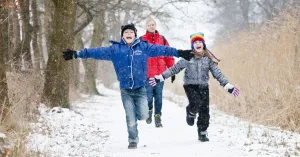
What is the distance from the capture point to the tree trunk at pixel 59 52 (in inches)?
375

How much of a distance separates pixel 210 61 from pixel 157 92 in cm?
217

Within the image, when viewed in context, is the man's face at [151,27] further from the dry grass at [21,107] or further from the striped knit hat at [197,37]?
the dry grass at [21,107]

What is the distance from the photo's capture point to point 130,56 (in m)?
6.26

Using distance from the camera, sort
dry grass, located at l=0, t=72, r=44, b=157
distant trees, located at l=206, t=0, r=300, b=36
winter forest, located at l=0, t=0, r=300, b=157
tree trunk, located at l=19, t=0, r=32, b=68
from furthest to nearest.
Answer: distant trees, located at l=206, t=0, r=300, b=36 → tree trunk, located at l=19, t=0, r=32, b=68 → winter forest, located at l=0, t=0, r=300, b=157 → dry grass, located at l=0, t=72, r=44, b=157

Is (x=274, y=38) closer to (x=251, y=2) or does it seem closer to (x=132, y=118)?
(x=132, y=118)

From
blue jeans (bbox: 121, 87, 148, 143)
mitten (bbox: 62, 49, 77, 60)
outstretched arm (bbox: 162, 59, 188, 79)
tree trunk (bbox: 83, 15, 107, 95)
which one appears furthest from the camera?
tree trunk (bbox: 83, 15, 107, 95)

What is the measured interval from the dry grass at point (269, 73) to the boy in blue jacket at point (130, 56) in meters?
2.96

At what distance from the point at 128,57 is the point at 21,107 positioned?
8.02 ft

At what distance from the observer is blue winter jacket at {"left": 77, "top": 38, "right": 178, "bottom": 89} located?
6262 mm

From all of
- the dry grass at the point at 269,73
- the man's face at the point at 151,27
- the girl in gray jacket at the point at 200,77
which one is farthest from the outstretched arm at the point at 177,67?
the dry grass at the point at 269,73

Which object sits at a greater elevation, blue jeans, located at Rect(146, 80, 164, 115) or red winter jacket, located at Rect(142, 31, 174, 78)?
red winter jacket, located at Rect(142, 31, 174, 78)

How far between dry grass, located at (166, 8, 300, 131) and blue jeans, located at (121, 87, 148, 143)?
2874 millimetres

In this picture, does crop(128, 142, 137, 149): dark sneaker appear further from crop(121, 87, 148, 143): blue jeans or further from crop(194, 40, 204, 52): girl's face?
crop(194, 40, 204, 52): girl's face

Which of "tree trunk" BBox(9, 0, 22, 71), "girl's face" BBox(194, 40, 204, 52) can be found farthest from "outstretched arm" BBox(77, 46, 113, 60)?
"tree trunk" BBox(9, 0, 22, 71)
